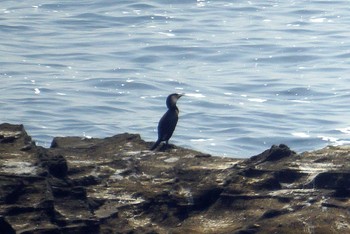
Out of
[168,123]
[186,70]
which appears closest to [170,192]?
[168,123]

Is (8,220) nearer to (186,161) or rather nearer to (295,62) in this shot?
(186,161)

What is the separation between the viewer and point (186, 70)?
27.3 meters

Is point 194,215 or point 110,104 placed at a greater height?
point 194,215

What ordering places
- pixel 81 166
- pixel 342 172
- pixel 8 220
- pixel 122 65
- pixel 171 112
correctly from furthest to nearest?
pixel 122 65
pixel 171 112
pixel 81 166
pixel 342 172
pixel 8 220

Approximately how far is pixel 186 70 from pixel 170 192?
17.3 metres

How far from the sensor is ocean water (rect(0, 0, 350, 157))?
2222 cm

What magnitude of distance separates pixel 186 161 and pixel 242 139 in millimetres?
10601

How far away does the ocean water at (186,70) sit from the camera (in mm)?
22219

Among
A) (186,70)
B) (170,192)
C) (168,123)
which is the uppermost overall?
(170,192)

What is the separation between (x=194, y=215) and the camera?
9883 millimetres

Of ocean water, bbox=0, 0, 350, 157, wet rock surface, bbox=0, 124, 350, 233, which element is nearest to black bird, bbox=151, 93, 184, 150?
wet rock surface, bbox=0, 124, 350, 233

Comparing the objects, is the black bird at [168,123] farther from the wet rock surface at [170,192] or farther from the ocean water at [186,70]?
the ocean water at [186,70]

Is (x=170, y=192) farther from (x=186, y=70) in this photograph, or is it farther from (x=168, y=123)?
(x=186, y=70)

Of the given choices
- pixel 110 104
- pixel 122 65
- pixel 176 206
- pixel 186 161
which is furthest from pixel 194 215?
pixel 122 65
